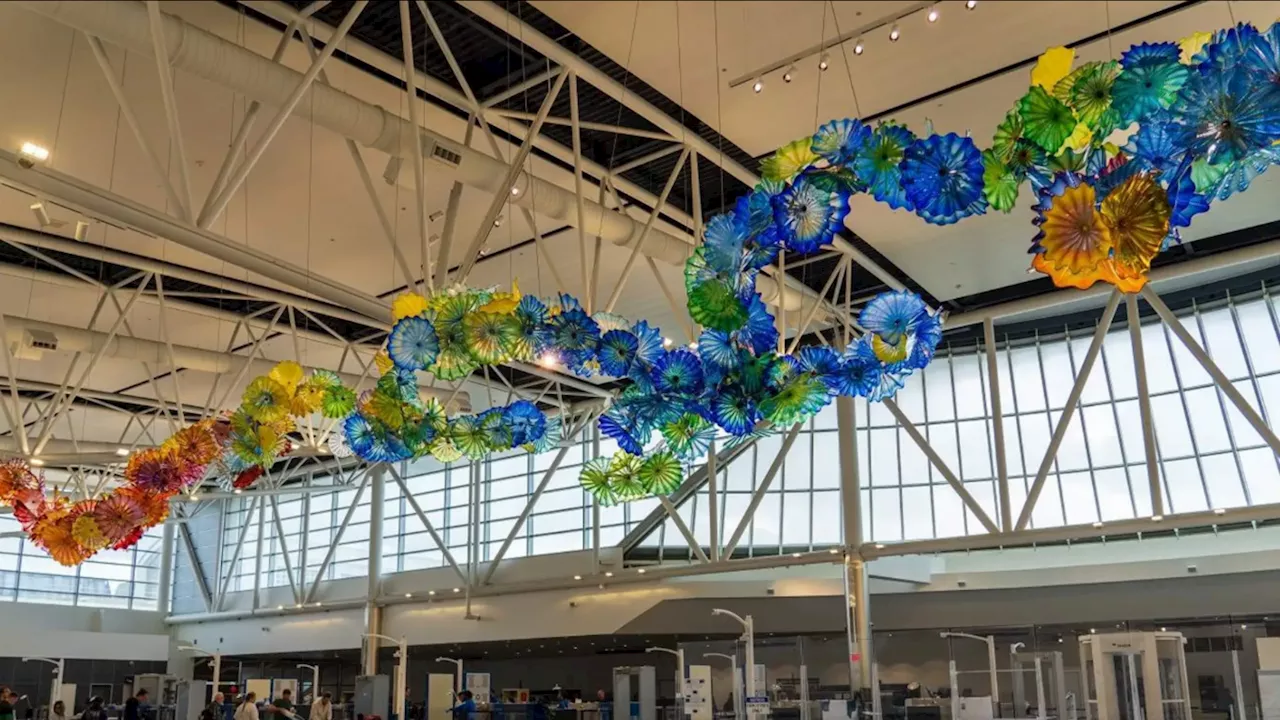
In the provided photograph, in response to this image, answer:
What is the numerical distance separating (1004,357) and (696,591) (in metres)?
10.4

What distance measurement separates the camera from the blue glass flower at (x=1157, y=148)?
26.3ft

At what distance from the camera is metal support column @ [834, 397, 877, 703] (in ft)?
74.1

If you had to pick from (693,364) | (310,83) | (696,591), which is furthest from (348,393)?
(696,591)

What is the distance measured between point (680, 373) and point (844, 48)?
5.17 meters

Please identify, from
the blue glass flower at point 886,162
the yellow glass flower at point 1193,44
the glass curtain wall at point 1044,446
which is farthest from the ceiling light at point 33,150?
the glass curtain wall at point 1044,446

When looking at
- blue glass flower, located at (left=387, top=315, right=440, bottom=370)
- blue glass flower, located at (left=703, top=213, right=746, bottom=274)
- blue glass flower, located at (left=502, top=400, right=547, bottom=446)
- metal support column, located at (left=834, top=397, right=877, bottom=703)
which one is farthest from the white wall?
blue glass flower, located at (left=703, top=213, right=746, bottom=274)

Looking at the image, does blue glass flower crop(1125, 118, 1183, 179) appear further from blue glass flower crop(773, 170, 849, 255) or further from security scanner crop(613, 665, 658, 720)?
security scanner crop(613, 665, 658, 720)

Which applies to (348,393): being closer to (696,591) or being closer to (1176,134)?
(1176,134)

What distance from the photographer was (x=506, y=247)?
64.8 feet

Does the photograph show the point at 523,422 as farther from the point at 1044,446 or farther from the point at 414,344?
the point at 1044,446

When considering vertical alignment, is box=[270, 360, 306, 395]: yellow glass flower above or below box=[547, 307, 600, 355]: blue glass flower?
above

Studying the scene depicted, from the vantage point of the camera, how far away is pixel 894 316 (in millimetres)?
10445

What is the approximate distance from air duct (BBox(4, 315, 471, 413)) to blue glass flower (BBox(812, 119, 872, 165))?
15.1 metres

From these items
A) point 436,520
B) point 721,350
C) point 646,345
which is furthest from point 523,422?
point 436,520
